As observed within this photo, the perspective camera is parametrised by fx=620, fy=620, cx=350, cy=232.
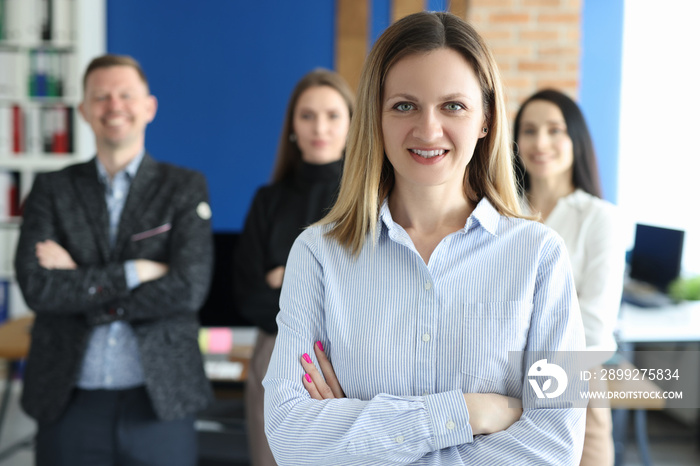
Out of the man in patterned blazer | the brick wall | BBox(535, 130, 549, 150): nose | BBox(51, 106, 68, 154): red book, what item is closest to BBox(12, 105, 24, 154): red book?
BBox(51, 106, 68, 154): red book

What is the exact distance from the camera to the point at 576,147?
237cm

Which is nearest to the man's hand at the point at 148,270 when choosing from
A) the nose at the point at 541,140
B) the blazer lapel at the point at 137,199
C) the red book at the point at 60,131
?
the blazer lapel at the point at 137,199

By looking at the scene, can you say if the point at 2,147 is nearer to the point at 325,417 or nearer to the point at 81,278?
the point at 81,278

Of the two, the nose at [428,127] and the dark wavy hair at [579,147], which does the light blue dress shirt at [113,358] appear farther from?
the dark wavy hair at [579,147]

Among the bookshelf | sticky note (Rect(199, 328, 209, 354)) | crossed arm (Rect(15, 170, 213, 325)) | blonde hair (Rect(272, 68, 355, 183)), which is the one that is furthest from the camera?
the bookshelf

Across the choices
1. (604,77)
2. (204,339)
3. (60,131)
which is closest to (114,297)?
(204,339)

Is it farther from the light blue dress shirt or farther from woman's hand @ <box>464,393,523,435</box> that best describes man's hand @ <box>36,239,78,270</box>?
Answer: woman's hand @ <box>464,393,523,435</box>

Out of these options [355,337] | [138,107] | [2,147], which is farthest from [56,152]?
[355,337]

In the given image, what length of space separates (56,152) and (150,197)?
112 inches

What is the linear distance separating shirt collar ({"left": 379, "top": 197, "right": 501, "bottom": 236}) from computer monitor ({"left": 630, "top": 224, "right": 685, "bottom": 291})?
3027 mm

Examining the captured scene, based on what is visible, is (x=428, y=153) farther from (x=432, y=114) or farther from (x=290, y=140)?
(x=290, y=140)

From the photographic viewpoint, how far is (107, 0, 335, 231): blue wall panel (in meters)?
4.82

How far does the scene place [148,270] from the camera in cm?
221

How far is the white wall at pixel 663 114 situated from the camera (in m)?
4.65
